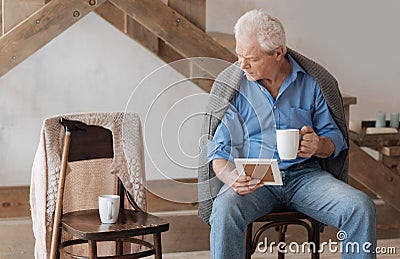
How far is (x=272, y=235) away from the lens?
4211mm

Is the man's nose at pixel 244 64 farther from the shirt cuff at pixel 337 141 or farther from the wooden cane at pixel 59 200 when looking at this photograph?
the wooden cane at pixel 59 200

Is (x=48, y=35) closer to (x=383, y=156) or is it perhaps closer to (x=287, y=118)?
(x=287, y=118)

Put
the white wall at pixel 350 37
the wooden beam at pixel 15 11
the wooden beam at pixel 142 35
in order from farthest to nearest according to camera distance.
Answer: the white wall at pixel 350 37
the wooden beam at pixel 142 35
the wooden beam at pixel 15 11

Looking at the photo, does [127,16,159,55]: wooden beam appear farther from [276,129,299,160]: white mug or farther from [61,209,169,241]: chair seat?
[276,129,299,160]: white mug

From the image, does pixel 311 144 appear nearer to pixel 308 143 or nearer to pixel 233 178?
pixel 308 143

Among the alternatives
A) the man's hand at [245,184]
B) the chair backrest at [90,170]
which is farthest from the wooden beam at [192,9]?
the man's hand at [245,184]

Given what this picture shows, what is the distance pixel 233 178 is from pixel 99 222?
0.53 meters

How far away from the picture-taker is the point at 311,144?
299 centimetres

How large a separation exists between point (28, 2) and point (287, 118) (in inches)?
55.8

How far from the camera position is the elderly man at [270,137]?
2896 millimetres

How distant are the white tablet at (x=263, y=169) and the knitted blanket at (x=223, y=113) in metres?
0.18

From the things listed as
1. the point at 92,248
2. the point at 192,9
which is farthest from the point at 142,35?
the point at 92,248

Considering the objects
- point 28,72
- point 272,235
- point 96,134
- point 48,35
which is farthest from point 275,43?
point 28,72

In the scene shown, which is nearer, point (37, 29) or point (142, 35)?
point (37, 29)
